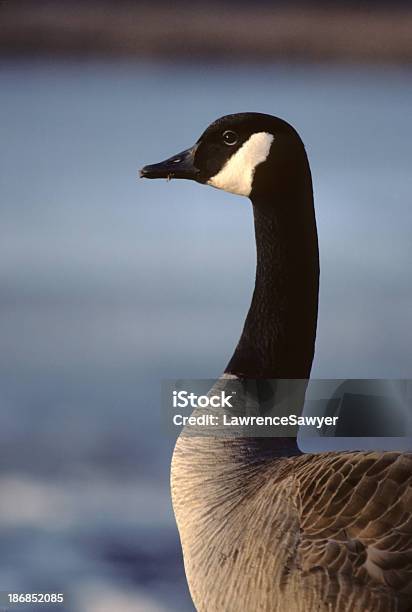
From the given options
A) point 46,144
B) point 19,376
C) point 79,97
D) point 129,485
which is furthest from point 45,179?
point 129,485

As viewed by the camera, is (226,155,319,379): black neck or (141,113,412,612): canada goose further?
(226,155,319,379): black neck

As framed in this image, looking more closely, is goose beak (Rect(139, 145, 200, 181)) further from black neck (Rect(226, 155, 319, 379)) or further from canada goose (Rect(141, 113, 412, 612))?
black neck (Rect(226, 155, 319, 379))

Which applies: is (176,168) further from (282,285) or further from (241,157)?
(282,285)

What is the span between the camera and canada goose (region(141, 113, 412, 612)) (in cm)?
127

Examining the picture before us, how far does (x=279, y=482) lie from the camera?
141cm

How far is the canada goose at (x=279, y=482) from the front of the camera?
4.16ft

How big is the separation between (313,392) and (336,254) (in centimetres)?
31

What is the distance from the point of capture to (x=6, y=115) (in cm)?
179

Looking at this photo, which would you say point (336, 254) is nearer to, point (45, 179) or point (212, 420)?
point (212, 420)

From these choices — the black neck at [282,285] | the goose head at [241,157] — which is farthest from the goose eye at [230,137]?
the black neck at [282,285]

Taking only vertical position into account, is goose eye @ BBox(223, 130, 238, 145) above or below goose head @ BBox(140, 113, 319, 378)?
above

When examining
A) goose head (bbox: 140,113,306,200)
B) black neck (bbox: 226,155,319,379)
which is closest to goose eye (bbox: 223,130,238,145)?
goose head (bbox: 140,113,306,200)

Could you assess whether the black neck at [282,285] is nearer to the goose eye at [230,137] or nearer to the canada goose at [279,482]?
the canada goose at [279,482]

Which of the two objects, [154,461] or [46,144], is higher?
[46,144]
